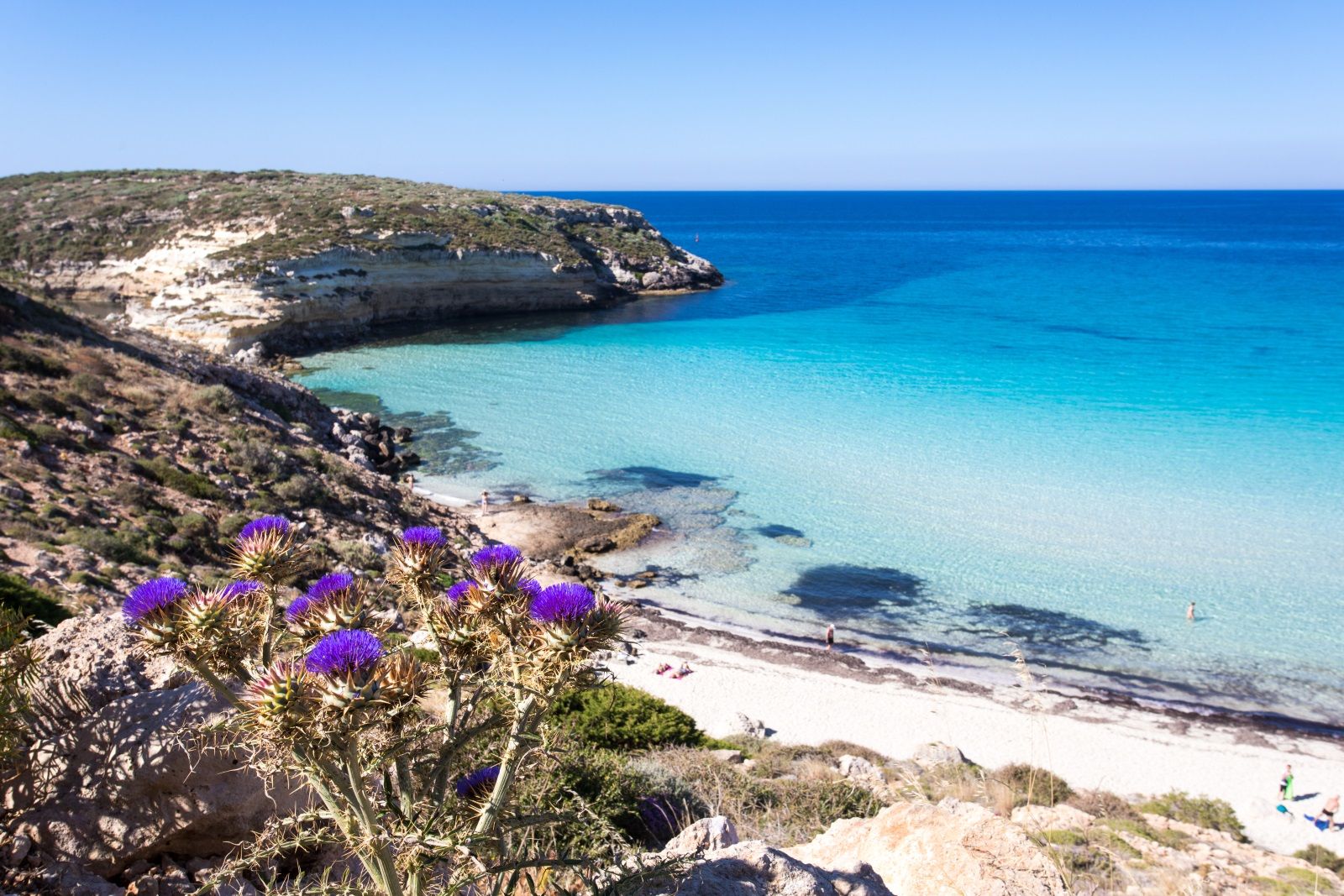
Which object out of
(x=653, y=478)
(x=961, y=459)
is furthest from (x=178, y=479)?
(x=961, y=459)

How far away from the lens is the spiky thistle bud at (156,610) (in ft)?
8.47

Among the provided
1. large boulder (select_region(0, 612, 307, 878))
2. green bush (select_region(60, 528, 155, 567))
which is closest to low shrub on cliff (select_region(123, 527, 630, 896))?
large boulder (select_region(0, 612, 307, 878))

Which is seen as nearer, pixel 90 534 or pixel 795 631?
pixel 90 534

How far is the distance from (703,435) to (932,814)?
27.3 metres

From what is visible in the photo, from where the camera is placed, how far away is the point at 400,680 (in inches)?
95.7

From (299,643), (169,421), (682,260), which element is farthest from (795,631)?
(682,260)

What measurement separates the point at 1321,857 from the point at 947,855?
9.51 meters

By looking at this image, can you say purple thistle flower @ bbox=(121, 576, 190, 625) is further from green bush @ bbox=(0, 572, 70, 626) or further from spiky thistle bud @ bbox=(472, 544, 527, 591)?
green bush @ bbox=(0, 572, 70, 626)

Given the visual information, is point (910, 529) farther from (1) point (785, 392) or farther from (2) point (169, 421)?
(2) point (169, 421)

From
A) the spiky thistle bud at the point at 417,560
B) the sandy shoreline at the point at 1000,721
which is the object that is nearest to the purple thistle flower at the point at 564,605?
the spiky thistle bud at the point at 417,560

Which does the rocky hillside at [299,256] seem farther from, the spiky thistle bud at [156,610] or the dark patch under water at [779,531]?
the spiky thistle bud at [156,610]

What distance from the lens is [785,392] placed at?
3847 cm

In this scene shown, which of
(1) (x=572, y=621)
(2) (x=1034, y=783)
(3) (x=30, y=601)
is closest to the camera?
(1) (x=572, y=621)

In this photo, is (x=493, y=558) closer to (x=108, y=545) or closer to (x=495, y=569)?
(x=495, y=569)
